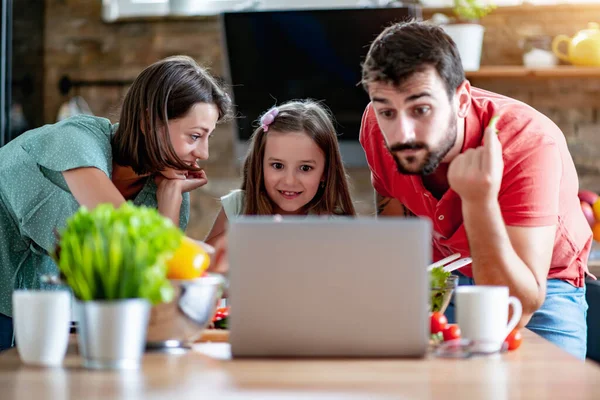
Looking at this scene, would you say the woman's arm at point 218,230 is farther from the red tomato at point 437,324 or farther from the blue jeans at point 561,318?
the red tomato at point 437,324

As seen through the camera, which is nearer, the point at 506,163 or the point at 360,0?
the point at 506,163

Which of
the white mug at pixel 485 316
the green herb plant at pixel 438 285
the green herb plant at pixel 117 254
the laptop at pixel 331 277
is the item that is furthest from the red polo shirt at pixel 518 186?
the green herb plant at pixel 117 254

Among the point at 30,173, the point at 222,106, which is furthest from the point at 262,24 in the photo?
the point at 30,173

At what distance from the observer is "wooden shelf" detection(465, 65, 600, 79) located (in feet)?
11.4

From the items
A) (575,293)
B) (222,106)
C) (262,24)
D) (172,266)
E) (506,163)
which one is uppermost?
(262,24)

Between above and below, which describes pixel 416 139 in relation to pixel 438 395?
above

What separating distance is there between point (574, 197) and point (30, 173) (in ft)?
4.59

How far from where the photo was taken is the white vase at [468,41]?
3.44 meters

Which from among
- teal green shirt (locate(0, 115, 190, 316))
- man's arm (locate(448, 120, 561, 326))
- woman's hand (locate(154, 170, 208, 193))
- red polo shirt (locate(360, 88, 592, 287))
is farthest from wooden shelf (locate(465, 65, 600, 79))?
teal green shirt (locate(0, 115, 190, 316))

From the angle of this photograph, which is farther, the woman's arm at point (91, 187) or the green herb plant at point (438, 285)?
the woman's arm at point (91, 187)

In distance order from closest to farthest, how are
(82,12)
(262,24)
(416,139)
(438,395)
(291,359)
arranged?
1. (438,395)
2. (291,359)
3. (416,139)
4. (262,24)
5. (82,12)

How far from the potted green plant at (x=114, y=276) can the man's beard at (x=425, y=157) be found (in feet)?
2.60

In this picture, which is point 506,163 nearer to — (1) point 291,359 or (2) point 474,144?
(2) point 474,144

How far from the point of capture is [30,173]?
2.28 metres
